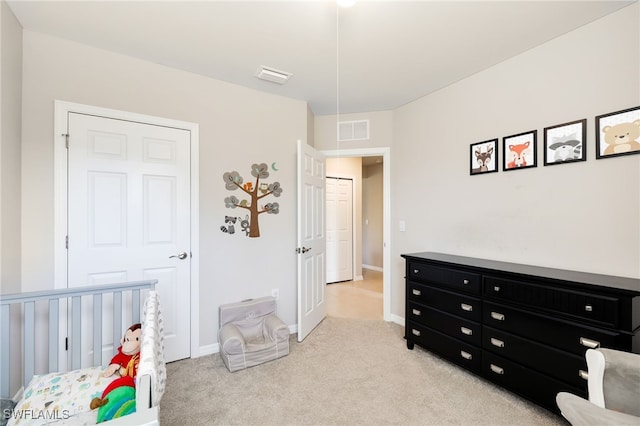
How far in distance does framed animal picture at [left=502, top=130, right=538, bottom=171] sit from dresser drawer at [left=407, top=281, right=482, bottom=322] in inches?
44.5

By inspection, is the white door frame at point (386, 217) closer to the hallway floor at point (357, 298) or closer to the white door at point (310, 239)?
the hallway floor at point (357, 298)

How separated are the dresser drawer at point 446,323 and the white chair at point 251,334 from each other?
1225 millimetres

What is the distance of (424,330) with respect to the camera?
2645mm

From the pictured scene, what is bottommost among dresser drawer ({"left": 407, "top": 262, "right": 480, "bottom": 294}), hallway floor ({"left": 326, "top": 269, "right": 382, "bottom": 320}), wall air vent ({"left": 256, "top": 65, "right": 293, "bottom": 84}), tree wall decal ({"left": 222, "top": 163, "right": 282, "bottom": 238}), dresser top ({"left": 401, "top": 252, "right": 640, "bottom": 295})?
hallway floor ({"left": 326, "top": 269, "right": 382, "bottom": 320})

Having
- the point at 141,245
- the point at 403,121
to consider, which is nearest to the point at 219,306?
the point at 141,245

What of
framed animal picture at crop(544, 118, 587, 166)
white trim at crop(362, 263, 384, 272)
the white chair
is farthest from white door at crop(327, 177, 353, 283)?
framed animal picture at crop(544, 118, 587, 166)

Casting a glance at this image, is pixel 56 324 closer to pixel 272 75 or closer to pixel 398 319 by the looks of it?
pixel 272 75

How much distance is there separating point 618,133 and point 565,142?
0.90ft

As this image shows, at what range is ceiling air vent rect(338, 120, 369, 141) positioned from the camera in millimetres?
3627

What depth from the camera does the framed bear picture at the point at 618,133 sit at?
173 cm

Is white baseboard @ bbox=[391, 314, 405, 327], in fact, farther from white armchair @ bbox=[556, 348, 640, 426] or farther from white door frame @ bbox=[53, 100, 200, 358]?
white door frame @ bbox=[53, 100, 200, 358]

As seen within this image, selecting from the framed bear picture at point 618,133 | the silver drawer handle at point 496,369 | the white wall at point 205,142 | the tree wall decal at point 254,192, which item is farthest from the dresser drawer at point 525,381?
the tree wall decal at point 254,192

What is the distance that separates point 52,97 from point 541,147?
3.65 metres

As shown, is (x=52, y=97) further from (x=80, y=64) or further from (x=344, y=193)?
(x=344, y=193)
